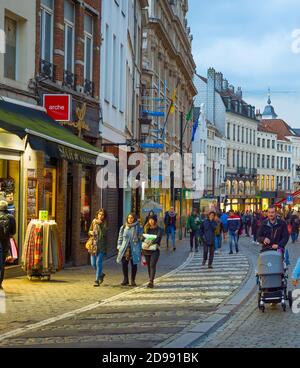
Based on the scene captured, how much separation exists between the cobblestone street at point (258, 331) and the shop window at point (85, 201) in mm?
9954

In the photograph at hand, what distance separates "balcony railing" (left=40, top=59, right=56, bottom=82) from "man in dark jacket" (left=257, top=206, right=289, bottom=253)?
7.51m

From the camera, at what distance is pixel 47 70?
1952cm

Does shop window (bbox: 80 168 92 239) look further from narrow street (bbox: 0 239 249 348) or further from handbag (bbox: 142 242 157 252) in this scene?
handbag (bbox: 142 242 157 252)

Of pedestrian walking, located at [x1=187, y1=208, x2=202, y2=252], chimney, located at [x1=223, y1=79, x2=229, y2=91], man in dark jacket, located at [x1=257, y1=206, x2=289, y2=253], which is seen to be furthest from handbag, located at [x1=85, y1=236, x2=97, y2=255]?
chimney, located at [x1=223, y1=79, x2=229, y2=91]

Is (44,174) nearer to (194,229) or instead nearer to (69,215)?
(69,215)

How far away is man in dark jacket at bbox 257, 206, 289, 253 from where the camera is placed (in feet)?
46.0

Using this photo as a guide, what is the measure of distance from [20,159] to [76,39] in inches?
216

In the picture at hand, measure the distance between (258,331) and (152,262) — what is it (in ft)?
19.4

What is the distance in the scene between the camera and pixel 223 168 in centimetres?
8981

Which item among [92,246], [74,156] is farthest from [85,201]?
[92,246]

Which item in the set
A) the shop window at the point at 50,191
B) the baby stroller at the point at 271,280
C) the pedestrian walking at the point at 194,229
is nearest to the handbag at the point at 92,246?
the shop window at the point at 50,191

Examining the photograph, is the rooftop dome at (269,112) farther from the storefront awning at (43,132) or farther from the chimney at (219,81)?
the storefront awning at (43,132)
